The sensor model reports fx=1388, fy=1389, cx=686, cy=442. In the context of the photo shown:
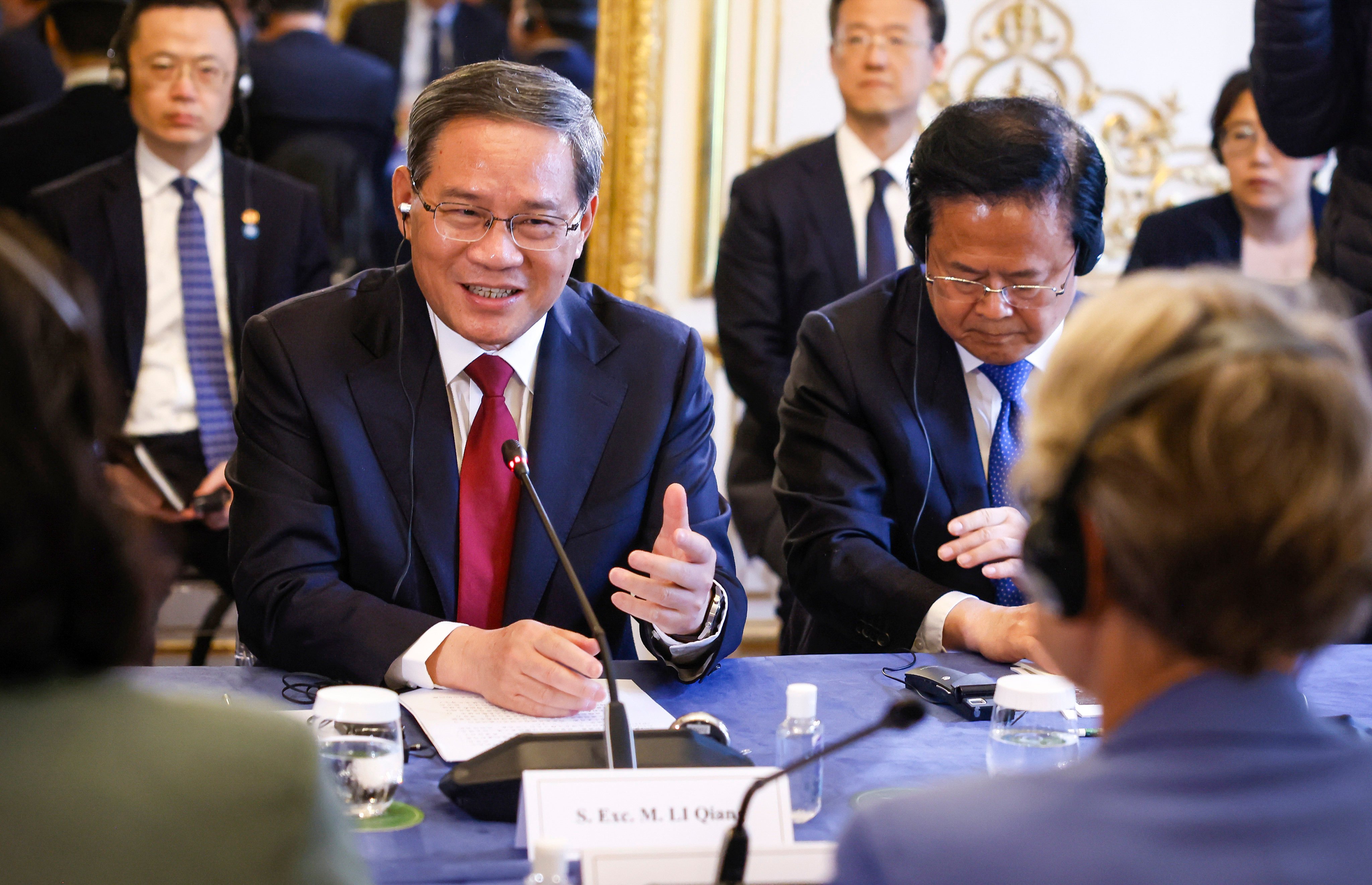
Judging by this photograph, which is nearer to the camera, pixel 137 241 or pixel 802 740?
pixel 802 740

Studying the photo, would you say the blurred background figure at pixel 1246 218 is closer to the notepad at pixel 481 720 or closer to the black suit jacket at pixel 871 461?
the black suit jacket at pixel 871 461

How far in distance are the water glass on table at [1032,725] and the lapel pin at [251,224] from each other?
246cm

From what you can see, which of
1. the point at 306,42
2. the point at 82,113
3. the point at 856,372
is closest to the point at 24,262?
the point at 856,372

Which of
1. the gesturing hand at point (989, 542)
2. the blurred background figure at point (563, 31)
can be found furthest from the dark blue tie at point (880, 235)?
the gesturing hand at point (989, 542)

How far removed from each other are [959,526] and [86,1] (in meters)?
2.99

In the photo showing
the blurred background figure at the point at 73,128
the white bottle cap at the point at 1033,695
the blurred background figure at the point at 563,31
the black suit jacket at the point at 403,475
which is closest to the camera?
the white bottle cap at the point at 1033,695

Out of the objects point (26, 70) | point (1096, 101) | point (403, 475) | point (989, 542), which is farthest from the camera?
point (1096, 101)

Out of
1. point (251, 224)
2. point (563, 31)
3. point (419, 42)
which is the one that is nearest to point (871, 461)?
point (251, 224)

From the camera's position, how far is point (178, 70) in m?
3.28

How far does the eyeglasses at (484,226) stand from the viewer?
6.16 feet

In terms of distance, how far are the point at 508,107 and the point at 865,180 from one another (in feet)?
5.53

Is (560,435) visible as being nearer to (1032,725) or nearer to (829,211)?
(1032,725)

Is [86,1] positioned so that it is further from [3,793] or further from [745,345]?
[3,793]

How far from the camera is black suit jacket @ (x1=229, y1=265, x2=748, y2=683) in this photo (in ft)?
5.79
